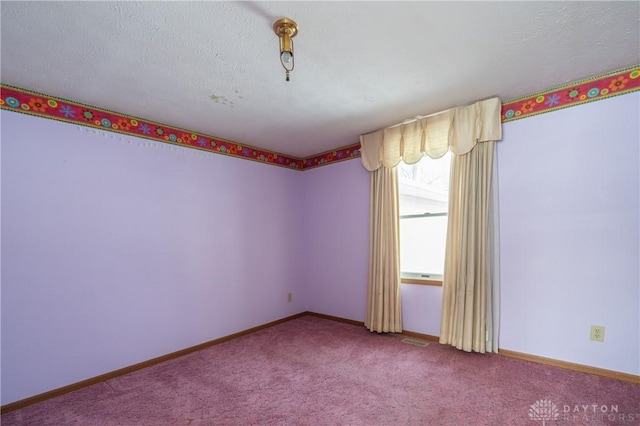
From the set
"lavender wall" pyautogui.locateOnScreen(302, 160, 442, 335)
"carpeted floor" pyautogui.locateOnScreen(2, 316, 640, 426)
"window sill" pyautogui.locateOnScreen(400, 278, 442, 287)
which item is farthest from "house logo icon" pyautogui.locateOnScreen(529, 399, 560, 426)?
"lavender wall" pyautogui.locateOnScreen(302, 160, 442, 335)

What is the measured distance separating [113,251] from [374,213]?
2.75 metres

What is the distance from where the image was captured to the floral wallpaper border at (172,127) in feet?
7.20

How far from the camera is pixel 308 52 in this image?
1.88 metres

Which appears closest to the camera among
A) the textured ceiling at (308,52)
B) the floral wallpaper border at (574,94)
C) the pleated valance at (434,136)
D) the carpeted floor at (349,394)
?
the textured ceiling at (308,52)

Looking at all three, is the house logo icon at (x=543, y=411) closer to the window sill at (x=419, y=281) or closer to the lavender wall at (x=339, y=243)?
the window sill at (x=419, y=281)

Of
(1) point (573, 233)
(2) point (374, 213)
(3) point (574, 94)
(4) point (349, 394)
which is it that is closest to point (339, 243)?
(2) point (374, 213)

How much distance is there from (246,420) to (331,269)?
2376mm

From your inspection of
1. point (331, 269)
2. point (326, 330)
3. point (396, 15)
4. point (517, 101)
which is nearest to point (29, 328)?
point (326, 330)

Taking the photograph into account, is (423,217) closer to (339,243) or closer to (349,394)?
(339,243)


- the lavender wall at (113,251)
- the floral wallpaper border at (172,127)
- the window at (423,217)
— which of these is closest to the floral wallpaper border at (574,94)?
the floral wallpaper border at (172,127)

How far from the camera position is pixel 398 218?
133 inches

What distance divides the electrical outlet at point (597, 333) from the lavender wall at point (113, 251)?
10.9 feet

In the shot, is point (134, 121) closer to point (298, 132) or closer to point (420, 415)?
point (298, 132)

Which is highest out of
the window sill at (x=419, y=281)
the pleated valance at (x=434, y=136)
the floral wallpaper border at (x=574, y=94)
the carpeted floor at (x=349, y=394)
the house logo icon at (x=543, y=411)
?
the floral wallpaper border at (x=574, y=94)
